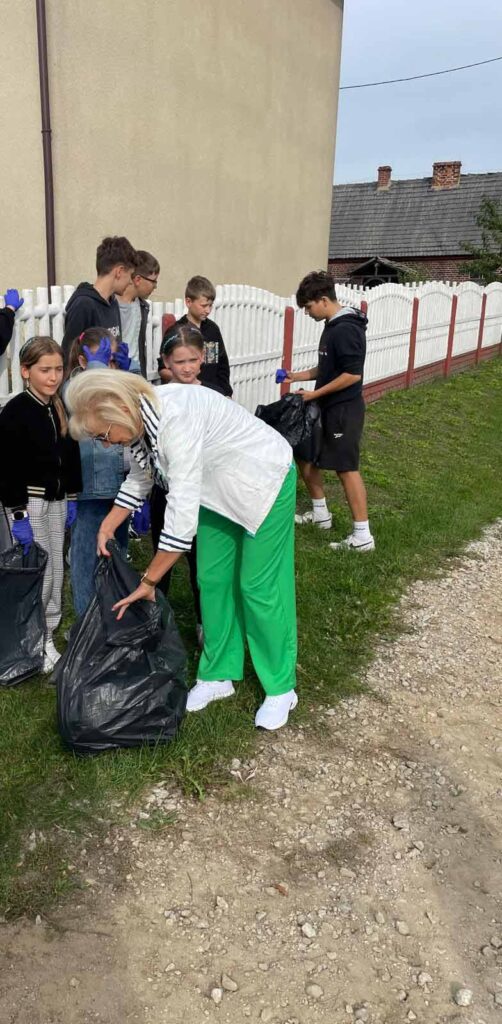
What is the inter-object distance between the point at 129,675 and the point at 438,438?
7.20 metres

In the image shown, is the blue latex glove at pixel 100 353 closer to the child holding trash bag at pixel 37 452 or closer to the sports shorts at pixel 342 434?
the child holding trash bag at pixel 37 452

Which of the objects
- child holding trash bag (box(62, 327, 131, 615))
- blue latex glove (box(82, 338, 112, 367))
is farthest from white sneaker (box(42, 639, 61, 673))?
blue latex glove (box(82, 338, 112, 367))

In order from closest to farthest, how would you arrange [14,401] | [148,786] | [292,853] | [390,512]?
[292,853] < [148,786] < [14,401] < [390,512]

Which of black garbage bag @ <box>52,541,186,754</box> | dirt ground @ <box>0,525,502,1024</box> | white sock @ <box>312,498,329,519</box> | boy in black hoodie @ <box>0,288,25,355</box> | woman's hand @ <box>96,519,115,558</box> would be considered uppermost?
boy in black hoodie @ <box>0,288,25,355</box>

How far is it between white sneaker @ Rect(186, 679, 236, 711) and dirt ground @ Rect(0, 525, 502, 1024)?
0.32 meters

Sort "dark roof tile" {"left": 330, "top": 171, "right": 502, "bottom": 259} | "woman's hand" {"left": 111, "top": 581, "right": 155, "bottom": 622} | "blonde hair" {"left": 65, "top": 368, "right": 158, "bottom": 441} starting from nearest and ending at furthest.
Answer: "blonde hair" {"left": 65, "top": 368, "right": 158, "bottom": 441} < "woman's hand" {"left": 111, "top": 581, "right": 155, "bottom": 622} < "dark roof tile" {"left": 330, "top": 171, "right": 502, "bottom": 259}

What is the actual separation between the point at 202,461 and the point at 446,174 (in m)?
39.7

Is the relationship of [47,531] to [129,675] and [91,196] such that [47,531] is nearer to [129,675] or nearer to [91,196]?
[129,675]

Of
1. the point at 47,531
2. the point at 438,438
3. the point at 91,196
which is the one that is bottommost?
the point at 438,438

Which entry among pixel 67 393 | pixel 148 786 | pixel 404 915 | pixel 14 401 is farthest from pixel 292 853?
pixel 14 401

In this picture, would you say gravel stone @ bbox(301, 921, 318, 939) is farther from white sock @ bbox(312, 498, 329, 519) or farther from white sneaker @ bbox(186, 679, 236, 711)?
white sock @ bbox(312, 498, 329, 519)

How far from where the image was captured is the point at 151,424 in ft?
8.12

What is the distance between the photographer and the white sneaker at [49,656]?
3.59 metres

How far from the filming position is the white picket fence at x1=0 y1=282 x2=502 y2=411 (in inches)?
189
